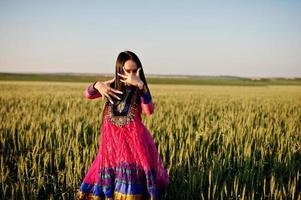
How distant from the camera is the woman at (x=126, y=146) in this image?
8.07ft

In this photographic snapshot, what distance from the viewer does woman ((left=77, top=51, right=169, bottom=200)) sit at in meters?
2.46

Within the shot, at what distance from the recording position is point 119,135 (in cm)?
253

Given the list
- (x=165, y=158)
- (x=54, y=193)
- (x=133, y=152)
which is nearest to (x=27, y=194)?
(x=54, y=193)

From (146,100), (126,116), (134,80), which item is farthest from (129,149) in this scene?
(134,80)

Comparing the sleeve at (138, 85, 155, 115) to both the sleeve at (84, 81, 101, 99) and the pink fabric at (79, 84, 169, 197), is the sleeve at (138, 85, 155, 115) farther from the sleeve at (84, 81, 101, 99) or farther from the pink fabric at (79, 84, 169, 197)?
the sleeve at (84, 81, 101, 99)

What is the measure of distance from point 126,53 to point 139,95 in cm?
29

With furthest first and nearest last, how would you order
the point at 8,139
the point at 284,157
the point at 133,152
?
the point at 8,139 < the point at 284,157 < the point at 133,152

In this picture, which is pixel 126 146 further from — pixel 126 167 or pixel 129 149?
pixel 126 167

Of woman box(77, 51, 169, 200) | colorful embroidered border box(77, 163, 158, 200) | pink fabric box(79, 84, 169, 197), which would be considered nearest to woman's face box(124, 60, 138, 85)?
woman box(77, 51, 169, 200)

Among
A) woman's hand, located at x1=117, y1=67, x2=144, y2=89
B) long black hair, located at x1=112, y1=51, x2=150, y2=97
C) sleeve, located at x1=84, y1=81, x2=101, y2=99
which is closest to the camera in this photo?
woman's hand, located at x1=117, y1=67, x2=144, y2=89

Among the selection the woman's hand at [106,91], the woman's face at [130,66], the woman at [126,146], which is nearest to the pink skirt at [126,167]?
the woman at [126,146]

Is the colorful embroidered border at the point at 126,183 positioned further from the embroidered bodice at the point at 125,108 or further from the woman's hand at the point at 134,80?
the woman's hand at the point at 134,80

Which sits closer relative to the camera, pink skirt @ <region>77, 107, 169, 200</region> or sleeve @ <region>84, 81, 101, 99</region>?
pink skirt @ <region>77, 107, 169, 200</region>

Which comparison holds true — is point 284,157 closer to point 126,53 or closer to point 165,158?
point 165,158
